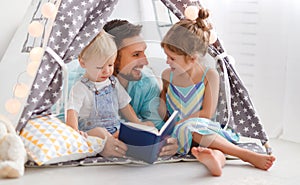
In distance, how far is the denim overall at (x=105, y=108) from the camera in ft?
6.17

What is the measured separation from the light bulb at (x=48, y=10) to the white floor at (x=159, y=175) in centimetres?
54

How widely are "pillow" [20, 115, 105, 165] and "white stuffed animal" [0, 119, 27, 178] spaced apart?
5 centimetres

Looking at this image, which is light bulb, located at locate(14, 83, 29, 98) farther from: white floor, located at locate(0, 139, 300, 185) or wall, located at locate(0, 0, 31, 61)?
wall, located at locate(0, 0, 31, 61)

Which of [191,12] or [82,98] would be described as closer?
[82,98]

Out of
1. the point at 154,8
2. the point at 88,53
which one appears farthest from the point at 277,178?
the point at 154,8

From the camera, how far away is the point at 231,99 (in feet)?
7.32

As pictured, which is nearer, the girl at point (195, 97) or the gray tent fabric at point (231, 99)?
the girl at point (195, 97)

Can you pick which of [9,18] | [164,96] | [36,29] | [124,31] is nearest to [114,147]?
[164,96]

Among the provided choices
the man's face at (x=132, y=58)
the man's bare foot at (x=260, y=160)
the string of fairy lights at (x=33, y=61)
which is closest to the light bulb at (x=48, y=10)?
the string of fairy lights at (x=33, y=61)

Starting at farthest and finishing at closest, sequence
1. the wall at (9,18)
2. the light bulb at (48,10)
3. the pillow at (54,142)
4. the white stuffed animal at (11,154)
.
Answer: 1. the wall at (9,18)
2. the light bulb at (48,10)
3. the pillow at (54,142)
4. the white stuffed animal at (11,154)

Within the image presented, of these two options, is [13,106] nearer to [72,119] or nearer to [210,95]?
[72,119]

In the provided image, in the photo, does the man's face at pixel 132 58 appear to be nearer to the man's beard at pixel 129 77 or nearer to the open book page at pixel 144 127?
the man's beard at pixel 129 77

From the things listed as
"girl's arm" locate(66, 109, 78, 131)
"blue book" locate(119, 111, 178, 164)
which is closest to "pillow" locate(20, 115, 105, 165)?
"girl's arm" locate(66, 109, 78, 131)

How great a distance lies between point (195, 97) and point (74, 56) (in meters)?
0.47
